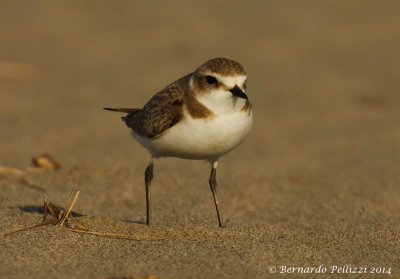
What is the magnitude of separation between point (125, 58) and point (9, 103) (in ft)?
8.48

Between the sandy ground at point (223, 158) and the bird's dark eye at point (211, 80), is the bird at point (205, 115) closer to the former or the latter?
the bird's dark eye at point (211, 80)

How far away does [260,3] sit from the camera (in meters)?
13.5

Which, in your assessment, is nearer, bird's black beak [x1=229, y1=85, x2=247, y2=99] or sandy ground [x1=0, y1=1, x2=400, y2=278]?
sandy ground [x1=0, y1=1, x2=400, y2=278]

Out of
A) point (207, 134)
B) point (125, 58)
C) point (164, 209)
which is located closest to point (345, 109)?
point (125, 58)

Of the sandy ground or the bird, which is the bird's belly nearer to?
the bird

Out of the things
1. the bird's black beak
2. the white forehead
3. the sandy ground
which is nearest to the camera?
the sandy ground

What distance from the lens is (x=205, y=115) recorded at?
455 cm

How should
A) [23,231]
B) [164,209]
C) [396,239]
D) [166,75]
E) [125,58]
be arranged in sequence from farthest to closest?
[125,58]
[166,75]
[164,209]
[396,239]
[23,231]

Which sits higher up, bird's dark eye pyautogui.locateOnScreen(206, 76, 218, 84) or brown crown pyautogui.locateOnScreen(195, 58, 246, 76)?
brown crown pyautogui.locateOnScreen(195, 58, 246, 76)

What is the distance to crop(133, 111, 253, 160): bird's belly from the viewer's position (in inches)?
179

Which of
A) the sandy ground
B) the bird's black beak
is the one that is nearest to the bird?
the bird's black beak

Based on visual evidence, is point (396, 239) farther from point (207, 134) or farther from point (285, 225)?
point (207, 134)

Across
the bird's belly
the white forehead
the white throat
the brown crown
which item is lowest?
the bird's belly

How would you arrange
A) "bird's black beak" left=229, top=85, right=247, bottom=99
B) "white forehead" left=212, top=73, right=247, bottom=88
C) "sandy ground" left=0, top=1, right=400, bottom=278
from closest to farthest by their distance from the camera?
"sandy ground" left=0, top=1, right=400, bottom=278 < "bird's black beak" left=229, top=85, right=247, bottom=99 < "white forehead" left=212, top=73, right=247, bottom=88
